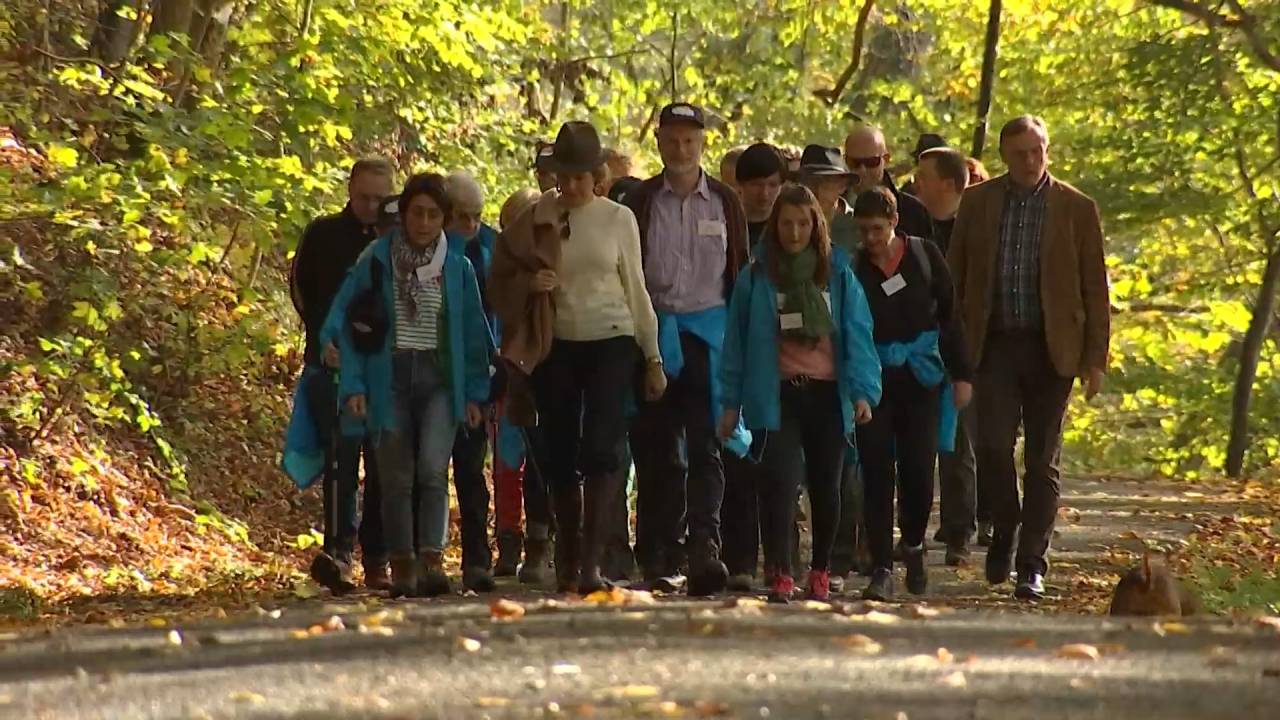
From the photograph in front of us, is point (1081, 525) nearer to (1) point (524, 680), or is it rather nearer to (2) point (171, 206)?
(2) point (171, 206)

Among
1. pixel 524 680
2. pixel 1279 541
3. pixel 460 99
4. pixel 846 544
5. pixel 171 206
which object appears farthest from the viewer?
pixel 460 99

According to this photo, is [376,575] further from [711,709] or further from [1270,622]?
[711,709]

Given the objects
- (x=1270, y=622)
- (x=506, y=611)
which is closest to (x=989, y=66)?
(x=1270, y=622)

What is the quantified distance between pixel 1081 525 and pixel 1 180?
8.15 metres

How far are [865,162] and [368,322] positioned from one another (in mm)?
3247

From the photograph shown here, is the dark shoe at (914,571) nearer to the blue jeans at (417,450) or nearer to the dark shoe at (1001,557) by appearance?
the dark shoe at (1001,557)

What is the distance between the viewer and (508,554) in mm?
12211

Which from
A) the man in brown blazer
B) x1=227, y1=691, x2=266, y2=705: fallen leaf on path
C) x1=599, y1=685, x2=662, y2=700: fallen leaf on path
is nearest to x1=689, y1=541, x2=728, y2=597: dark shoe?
the man in brown blazer

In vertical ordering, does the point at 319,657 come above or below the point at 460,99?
below

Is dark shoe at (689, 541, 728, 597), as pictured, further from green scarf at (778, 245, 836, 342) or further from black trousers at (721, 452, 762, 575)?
green scarf at (778, 245, 836, 342)

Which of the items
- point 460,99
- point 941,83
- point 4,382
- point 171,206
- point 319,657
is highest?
point 941,83

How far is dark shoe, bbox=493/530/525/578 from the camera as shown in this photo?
12.2 meters

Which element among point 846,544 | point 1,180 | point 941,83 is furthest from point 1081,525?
point 941,83

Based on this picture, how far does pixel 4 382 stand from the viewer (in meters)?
14.8
